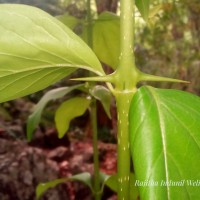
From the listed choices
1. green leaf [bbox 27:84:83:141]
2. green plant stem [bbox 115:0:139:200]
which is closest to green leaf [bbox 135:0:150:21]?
green plant stem [bbox 115:0:139:200]

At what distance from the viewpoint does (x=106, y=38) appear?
0.91 meters

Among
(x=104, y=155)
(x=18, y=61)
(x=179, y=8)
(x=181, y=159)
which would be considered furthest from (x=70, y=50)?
(x=179, y=8)

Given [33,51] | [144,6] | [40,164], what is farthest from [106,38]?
[40,164]

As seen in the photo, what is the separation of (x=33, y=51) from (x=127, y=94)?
0.36 feet

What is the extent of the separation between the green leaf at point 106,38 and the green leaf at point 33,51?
1.62ft

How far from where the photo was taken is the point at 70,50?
14.8 inches

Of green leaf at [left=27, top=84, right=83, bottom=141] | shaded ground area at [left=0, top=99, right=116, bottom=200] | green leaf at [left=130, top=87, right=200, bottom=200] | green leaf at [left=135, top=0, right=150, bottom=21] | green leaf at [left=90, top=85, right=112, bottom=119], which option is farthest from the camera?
shaded ground area at [left=0, top=99, right=116, bottom=200]

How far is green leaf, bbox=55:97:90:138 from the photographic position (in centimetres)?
92

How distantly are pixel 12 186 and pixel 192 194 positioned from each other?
43.0 inches

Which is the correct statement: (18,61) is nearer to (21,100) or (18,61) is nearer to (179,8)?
(21,100)

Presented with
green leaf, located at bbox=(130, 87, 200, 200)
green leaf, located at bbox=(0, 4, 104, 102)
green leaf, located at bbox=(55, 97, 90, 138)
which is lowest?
green leaf, located at bbox=(55, 97, 90, 138)

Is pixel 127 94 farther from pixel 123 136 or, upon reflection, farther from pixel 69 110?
pixel 69 110

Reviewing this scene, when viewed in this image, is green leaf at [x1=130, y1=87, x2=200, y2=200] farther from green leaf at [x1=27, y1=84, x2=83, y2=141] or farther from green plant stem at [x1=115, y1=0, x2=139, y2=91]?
green leaf at [x1=27, y1=84, x2=83, y2=141]

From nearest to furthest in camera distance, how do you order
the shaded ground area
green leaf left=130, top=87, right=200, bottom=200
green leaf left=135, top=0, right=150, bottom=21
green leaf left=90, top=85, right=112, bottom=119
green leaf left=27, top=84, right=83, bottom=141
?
1. green leaf left=130, top=87, right=200, bottom=200
2. green leaf left=135, top=0, right=150, bottom=21
3. green leaf left=90, top=85, right=112, bottom=119
4. green leaf left=27, top=84, right=83, bottom=141
5. the shaded ground area
